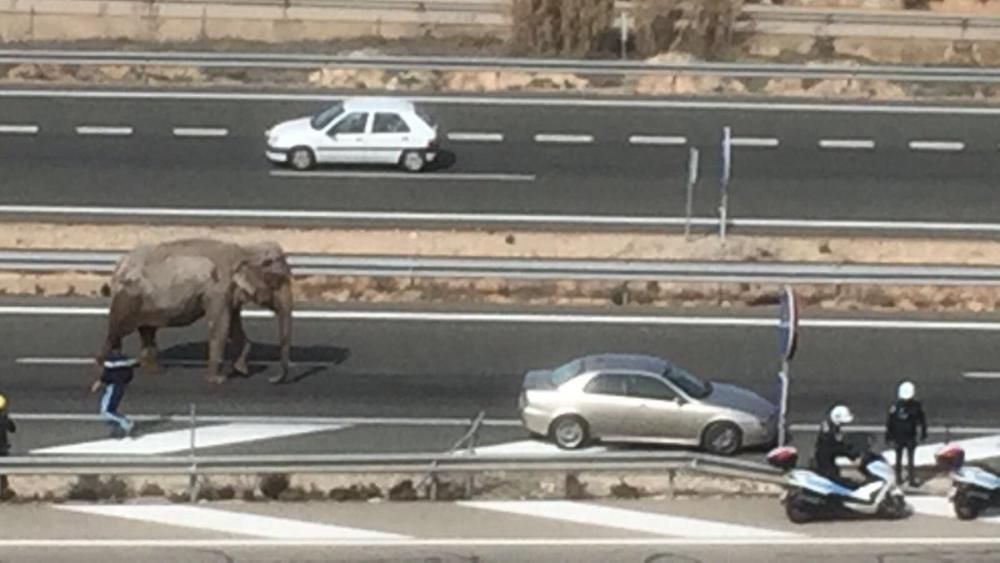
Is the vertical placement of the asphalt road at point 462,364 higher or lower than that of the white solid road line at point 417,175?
lower

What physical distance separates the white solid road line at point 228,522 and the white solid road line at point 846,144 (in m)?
16.9

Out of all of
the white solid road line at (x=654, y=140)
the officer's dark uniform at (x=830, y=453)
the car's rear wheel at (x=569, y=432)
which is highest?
the white solid road line at (x=654, y=140)

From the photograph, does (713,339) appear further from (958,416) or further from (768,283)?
(958,416)

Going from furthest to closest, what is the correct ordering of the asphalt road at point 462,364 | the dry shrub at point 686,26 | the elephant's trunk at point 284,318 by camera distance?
the dry shrub at point 686,26 < the elephant's trunk at point 284,318 < the asphalt road at point 462,364

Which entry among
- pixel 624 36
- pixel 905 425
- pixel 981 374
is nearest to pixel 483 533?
pixel 905 425

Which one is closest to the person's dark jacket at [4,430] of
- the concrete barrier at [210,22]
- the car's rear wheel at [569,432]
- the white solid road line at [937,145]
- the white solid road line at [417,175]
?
the car's rear wheel at [569,432]

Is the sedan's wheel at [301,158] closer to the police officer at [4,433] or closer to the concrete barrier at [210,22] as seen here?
the concrete barrier at [210,22]

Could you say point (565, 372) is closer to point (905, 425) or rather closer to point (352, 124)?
point (905, 425)

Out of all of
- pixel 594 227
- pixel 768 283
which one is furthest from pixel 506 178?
pixel 768 283

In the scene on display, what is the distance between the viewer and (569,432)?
22688 millimetres

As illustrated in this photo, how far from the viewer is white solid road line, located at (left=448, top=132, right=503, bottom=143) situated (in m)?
34.9

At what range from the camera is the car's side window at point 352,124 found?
109 feet

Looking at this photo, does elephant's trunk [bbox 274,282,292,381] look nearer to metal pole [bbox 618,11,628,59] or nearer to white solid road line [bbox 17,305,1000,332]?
white solid road line [bbox 17,305,1000,332]

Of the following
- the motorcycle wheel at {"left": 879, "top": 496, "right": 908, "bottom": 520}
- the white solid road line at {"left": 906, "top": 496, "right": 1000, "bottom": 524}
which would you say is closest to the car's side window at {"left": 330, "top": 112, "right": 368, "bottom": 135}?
the white solid road line at {"left": 906, "top": 496, "right": 1000, "bottom": 524}
